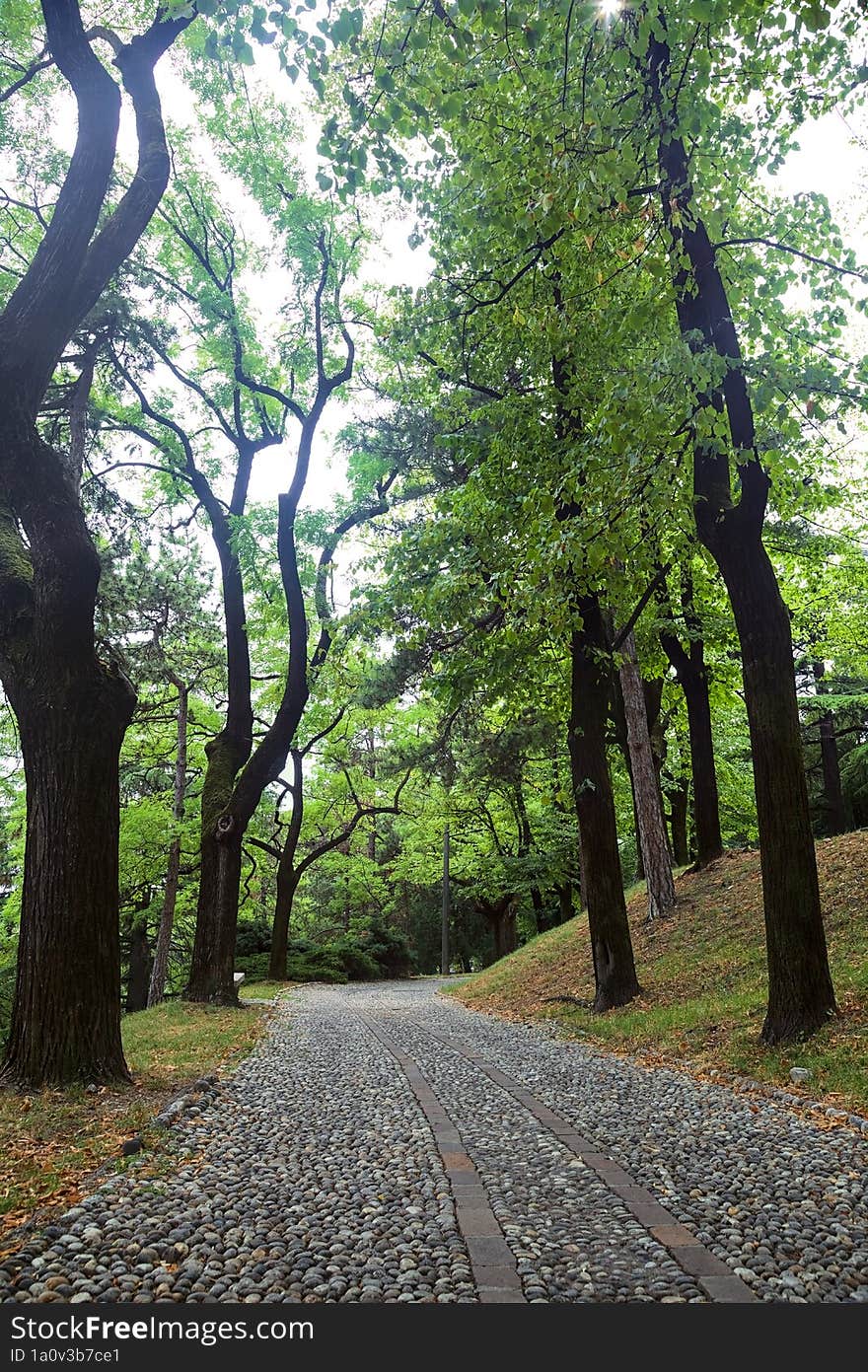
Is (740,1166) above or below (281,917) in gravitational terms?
below

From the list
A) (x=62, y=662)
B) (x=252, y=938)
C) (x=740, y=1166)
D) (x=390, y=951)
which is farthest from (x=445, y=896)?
(x=740, y=1166)

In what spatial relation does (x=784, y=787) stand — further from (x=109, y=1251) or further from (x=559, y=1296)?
(x=109, y=1251)

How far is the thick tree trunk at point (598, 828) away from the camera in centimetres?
1045

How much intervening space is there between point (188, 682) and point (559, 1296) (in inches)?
702

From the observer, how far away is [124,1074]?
256 inches

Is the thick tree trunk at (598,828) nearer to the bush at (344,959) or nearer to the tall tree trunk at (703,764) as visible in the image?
the tall tree trunk at (703,764)

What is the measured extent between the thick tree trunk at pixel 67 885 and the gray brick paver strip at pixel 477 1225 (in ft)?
9.01

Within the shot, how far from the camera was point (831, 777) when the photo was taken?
21.8m

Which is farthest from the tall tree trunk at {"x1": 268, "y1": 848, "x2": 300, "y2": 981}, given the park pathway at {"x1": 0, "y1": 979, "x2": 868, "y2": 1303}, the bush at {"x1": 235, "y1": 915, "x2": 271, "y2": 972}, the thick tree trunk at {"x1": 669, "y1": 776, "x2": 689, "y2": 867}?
the park pathway at {"x1": 0, "y1": 979, "x2": 868, "y2": 1303}

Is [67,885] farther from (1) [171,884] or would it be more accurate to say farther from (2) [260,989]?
(2) [260,989]

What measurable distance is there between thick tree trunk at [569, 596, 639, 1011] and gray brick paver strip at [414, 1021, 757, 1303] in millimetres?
4859

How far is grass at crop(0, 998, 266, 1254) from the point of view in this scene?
12.7 feet

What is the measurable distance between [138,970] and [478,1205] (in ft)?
79.9

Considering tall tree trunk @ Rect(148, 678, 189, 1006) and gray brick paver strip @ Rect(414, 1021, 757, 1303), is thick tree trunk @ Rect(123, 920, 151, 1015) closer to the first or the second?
tall tree trunk @ Rect(148, 678, 189, 1006)
